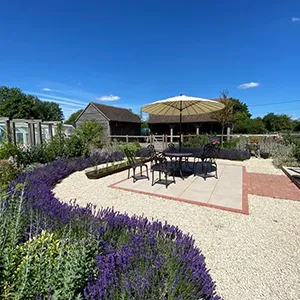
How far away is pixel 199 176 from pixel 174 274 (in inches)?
191

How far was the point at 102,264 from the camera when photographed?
1486 mm

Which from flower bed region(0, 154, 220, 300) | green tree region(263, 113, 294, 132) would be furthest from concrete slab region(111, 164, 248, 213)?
green tree region(263, 113, 294, 132)

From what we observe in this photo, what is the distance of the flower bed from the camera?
1182 millimetres

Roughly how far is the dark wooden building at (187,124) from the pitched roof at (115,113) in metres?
3.45

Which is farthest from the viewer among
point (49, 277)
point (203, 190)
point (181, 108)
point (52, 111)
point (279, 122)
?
A: point (52, 111)

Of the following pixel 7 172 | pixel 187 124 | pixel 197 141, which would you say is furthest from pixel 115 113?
pixel 7 172

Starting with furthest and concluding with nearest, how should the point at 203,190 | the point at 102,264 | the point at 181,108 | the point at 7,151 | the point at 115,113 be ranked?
the point at 115,113
the point at 181,108
the point at 7,151
the point at 203,190
the point at 102,264

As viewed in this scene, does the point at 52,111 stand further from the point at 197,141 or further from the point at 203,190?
the point at 203,190

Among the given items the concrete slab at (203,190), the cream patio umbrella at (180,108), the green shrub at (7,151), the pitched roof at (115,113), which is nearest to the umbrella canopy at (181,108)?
the cream patio umbrella at (180,108)

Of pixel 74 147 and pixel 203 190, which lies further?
pixel 74 147

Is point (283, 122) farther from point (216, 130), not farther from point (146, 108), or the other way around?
point (146, 108)

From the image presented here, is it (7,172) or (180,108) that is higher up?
(180,108)

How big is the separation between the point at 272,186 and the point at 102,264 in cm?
527

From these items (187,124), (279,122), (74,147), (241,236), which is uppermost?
(279,122)
